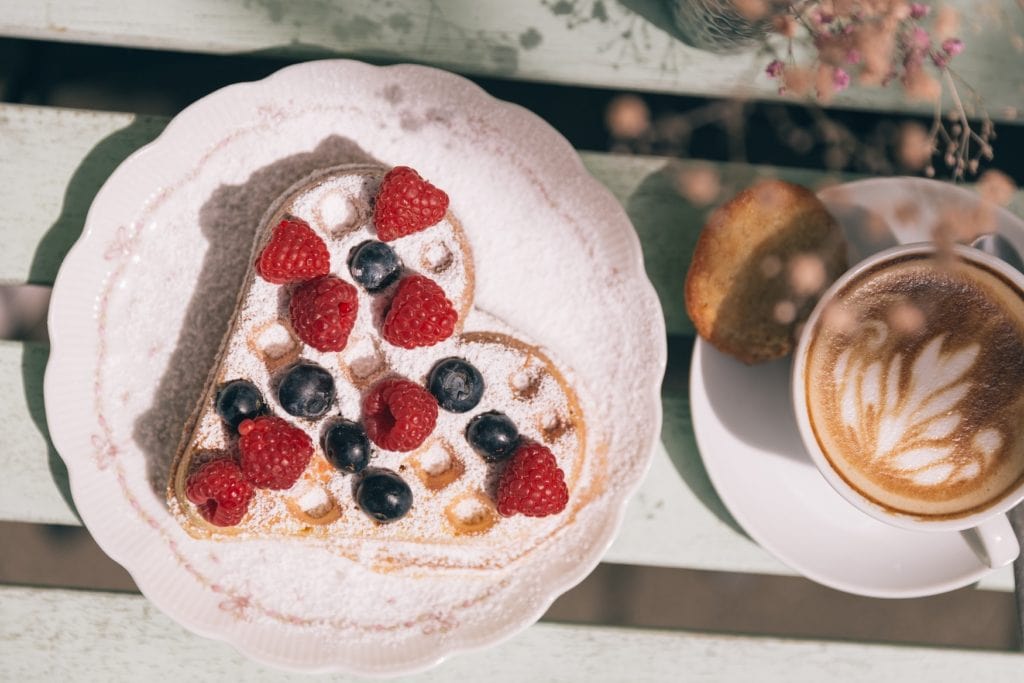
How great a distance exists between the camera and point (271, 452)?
1.02 metres

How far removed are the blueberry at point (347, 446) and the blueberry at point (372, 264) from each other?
193 mm

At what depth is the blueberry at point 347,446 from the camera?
1.06 meters

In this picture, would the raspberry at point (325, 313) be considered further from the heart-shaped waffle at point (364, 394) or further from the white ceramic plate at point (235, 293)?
the white ceramic plate at point (235, 293)

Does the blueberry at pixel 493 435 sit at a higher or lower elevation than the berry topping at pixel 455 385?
lower

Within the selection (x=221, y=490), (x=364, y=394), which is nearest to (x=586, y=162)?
(x=364, y=394)

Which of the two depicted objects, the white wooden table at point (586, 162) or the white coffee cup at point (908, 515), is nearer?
the white coffee cup at point (908, 515)

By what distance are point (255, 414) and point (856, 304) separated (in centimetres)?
80

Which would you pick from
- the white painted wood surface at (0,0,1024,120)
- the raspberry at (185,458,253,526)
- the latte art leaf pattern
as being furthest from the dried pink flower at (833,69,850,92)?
the raspberry at (185,458,253,526)

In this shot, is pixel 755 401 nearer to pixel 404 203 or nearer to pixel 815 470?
pixel 815 470

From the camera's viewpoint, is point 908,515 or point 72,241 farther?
point 72,241

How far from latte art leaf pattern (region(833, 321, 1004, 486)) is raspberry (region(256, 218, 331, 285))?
0.69 m

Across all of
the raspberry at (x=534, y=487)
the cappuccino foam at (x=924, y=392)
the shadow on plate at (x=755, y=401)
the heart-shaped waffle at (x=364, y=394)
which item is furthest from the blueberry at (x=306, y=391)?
the cappuccino foam at (x=924, y=392)

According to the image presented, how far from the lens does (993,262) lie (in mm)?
984

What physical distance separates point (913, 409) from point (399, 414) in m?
0.67
